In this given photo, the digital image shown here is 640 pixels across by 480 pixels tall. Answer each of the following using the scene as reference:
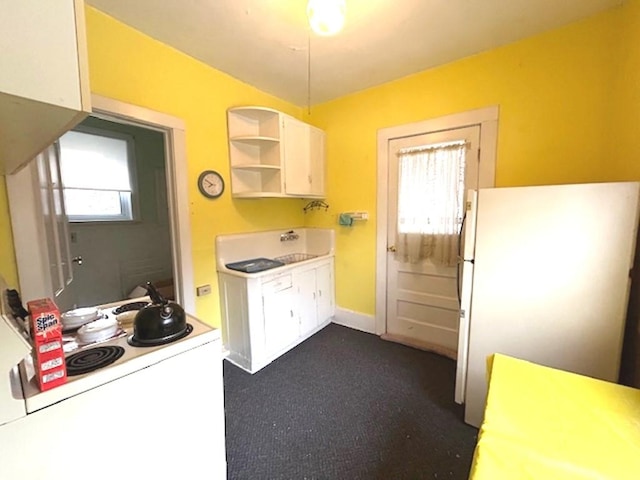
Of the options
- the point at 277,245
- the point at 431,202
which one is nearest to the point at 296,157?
the point at 277,245

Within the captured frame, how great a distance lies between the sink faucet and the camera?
312cm

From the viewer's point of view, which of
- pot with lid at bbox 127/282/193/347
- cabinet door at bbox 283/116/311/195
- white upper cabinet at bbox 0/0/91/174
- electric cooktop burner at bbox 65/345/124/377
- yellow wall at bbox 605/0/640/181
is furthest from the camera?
cabinet door at bbox 283/116/311/195

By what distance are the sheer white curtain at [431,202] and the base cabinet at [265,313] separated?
1093mm

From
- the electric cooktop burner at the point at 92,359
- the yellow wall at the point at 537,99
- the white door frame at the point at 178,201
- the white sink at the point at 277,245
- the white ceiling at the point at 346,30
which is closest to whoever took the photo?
the electric cooktop burner at the point at 92,359

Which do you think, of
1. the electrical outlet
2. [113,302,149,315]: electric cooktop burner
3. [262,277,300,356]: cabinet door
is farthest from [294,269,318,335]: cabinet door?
[113,302,149,315]: electric cooktop burner

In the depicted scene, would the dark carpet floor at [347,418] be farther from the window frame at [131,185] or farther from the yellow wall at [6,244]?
the window frame at [131,185]

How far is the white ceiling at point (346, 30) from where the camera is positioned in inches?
64.2

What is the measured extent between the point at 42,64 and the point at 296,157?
92.0 inches

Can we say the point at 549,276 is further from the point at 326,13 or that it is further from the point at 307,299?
the point at 307,299

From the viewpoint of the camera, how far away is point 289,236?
126 inches

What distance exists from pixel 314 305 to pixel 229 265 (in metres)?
1.04

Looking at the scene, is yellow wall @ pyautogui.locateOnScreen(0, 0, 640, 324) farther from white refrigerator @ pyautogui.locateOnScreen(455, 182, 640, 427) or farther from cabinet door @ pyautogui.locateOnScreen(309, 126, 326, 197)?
white refrigerator @ pyautogui.locateOnScreen(455, 182, 640, 427)

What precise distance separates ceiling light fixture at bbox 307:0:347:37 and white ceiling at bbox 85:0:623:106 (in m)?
0.29

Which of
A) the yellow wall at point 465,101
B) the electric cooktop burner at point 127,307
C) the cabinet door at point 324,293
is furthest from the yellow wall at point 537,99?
the electric cooktop burner at point 127,307
